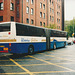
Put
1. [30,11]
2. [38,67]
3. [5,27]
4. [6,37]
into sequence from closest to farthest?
1. [38,67]
2. [6,37]
3. [5,27]
4. [30,11]

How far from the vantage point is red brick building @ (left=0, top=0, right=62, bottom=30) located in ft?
102

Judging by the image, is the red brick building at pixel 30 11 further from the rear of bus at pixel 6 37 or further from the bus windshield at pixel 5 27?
the rear of bus at pixel 6 37

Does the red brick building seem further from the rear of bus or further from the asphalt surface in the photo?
the asphalt surface

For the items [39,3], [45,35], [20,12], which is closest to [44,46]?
[45,35]

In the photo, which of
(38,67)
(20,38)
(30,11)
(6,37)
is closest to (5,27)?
(6,37)

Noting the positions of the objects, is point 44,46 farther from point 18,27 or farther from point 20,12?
point 20,12

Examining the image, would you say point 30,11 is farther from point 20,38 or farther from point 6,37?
point 6,37

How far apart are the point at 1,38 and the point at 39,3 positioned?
31.4 meters

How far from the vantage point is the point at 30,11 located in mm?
36000

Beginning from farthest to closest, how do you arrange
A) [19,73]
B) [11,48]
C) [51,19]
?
[51,19]
[11,48]
[19,73]

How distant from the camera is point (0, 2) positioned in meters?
32.1

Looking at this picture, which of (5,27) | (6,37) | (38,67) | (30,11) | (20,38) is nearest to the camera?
(38,67)

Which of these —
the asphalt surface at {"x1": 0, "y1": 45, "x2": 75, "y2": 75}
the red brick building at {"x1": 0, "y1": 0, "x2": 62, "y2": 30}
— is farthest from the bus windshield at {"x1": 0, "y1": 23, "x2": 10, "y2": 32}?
the red brick building at {"x1": 0, "y1": 0, "x2": 62, "y2": 30}

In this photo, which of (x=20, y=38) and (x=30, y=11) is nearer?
(x=20, y=38)
